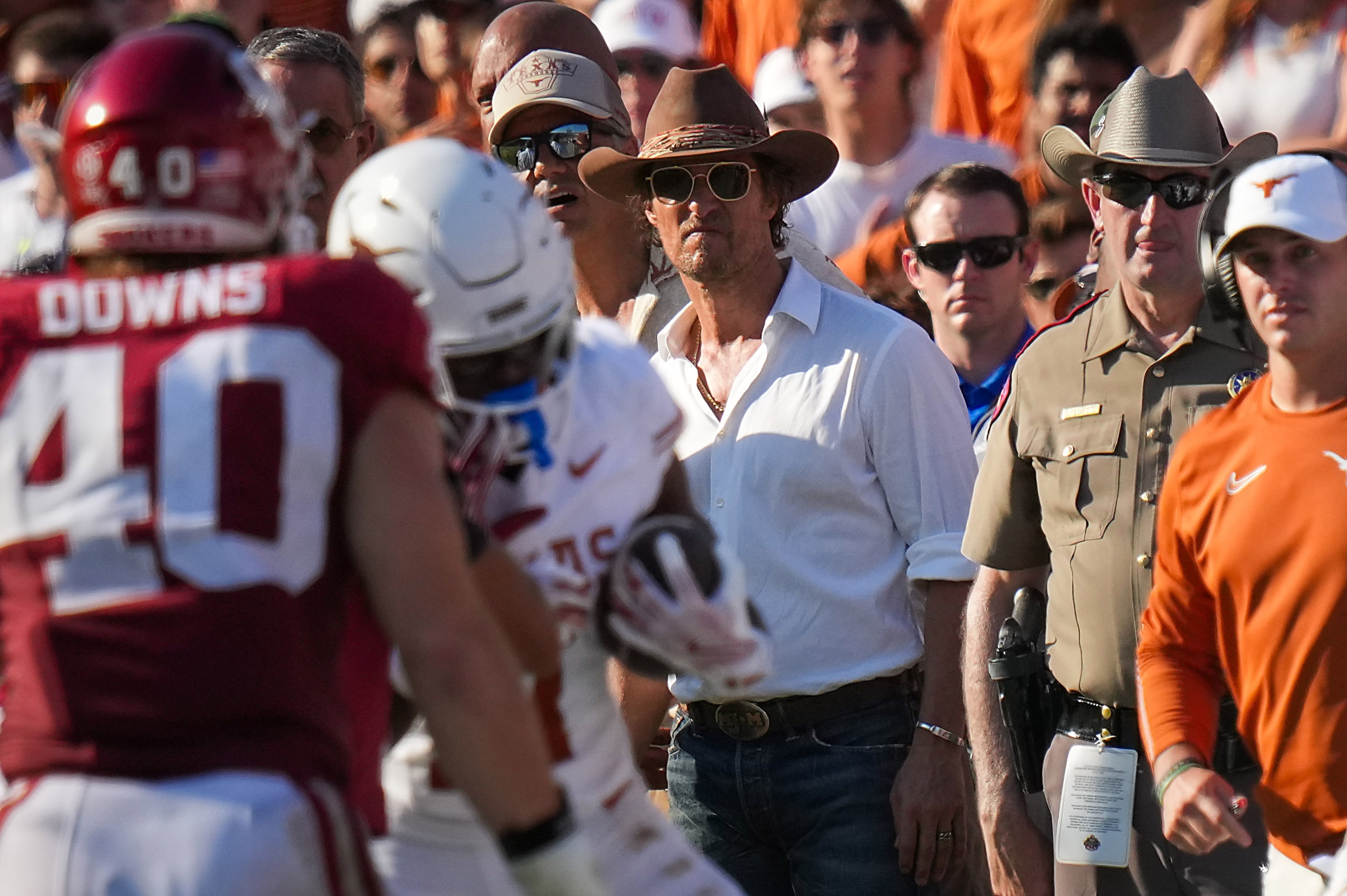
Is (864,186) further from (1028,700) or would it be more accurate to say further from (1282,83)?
(1028,700)

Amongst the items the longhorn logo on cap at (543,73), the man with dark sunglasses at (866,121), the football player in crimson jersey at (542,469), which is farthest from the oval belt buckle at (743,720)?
the man with dark sunglasses at (866,121)

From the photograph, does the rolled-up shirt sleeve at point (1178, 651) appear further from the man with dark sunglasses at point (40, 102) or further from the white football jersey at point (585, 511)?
the man with dark sunglasses at point (40, 102)

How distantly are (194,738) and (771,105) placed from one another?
568 centimetres

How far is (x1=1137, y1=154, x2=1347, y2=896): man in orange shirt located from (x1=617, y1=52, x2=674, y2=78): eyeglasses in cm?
379

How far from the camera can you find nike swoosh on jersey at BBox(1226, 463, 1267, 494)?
4.00 m

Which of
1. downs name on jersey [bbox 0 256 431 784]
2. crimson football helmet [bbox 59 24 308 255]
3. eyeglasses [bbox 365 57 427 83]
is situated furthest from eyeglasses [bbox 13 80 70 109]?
downs name on jersey [bbox 0 256 431 784]

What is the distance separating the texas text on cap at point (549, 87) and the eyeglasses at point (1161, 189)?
147 centimetres

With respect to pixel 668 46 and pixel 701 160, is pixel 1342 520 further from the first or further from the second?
pixel 668 46

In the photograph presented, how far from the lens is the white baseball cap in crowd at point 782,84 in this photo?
7.66m

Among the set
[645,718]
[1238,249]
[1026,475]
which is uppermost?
[1238,249]

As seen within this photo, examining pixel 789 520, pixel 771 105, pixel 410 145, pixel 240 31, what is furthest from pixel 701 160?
pixel 240 31

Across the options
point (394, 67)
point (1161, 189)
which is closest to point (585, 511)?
point (1161, 189)

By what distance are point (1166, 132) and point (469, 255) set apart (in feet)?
8.14

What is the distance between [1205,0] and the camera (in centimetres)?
710
